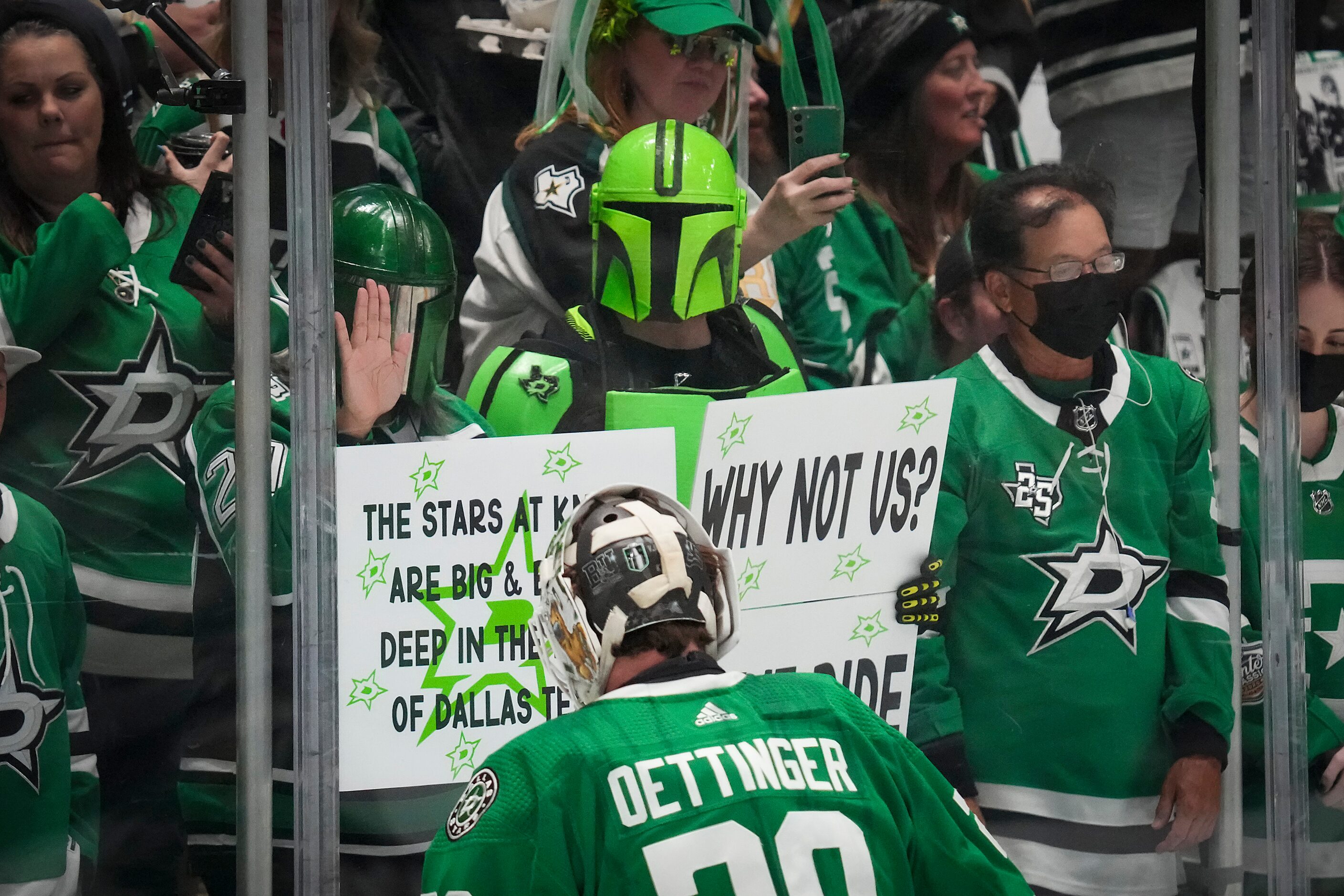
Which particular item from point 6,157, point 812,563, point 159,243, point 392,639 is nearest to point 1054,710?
point 812,563

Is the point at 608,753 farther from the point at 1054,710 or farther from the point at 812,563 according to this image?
the point at 1054,710

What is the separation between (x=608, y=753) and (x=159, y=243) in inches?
59.7

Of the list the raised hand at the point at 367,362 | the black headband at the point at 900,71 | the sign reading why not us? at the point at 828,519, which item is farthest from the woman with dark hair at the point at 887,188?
the raised hand at the point at 367,362

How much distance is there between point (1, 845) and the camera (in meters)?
2.53

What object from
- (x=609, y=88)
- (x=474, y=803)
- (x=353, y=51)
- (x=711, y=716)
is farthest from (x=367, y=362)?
(x=711, y=716)

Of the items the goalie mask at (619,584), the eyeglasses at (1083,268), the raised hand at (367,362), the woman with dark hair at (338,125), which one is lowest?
the goalie mask at (619,584)

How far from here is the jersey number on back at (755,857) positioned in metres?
1.64

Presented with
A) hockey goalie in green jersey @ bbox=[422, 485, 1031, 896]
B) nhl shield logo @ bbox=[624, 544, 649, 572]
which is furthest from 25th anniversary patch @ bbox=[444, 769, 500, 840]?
nhl shield logo @ bbox=[624, 544, 649, 572]

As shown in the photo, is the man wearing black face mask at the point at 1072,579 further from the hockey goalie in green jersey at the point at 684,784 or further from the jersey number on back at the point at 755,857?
the jersey number on back at the point at 755,857

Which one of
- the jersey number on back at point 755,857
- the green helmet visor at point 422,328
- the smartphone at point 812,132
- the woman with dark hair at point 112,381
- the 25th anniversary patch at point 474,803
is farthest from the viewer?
the smartphone at point 812,132

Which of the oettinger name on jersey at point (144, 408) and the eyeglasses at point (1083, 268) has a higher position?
the eyeglasses at point (1083, 268)

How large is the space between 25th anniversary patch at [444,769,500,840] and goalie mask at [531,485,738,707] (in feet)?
0.59

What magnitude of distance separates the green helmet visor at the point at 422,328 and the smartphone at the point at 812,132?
0.79m

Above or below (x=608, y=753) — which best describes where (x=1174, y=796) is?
below
